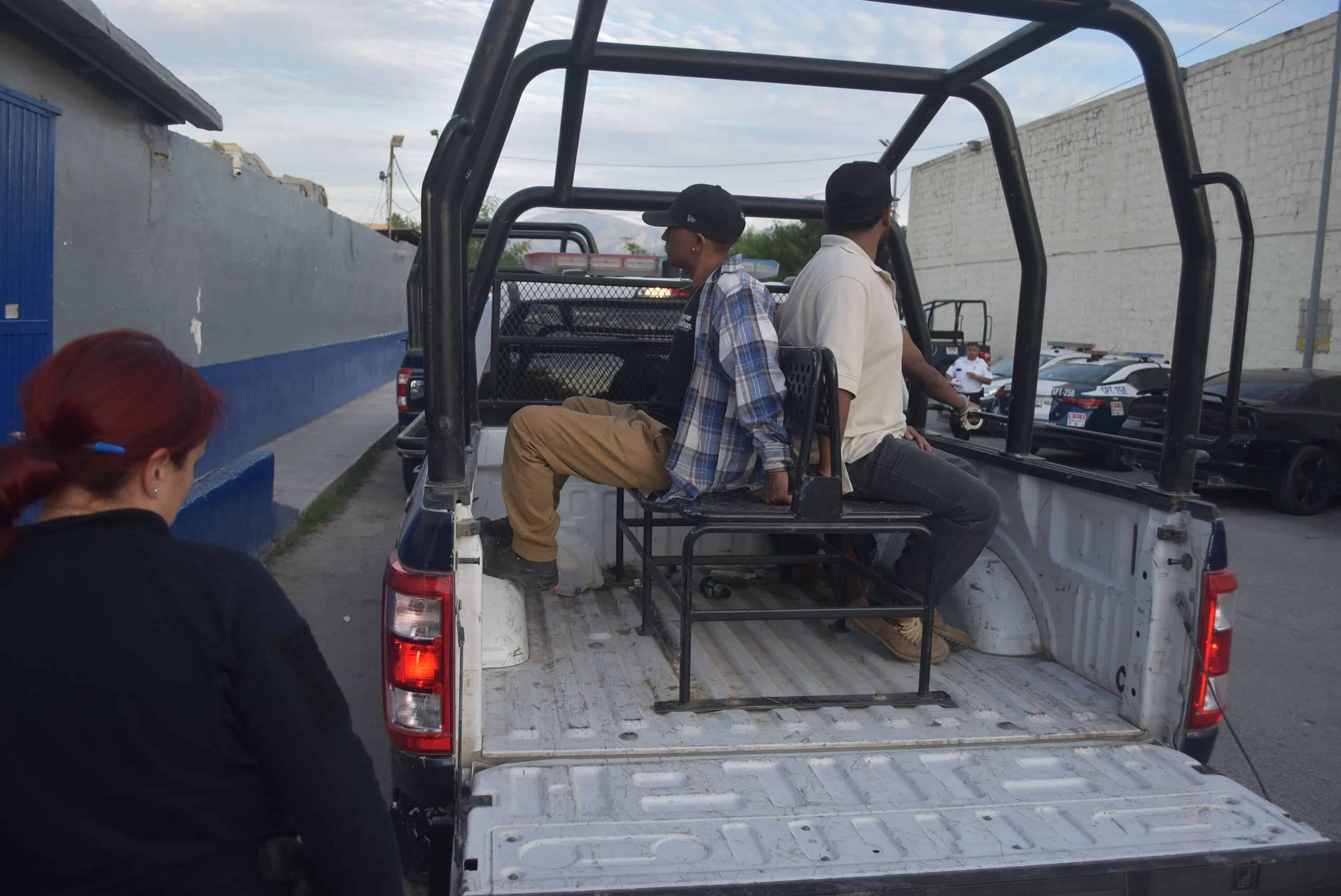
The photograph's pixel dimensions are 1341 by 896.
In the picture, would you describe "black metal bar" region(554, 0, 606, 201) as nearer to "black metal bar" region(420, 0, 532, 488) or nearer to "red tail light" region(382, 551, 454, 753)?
"black metal bar" region(420, 0, 532, 488)

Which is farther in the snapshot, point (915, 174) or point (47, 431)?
point (915, 174)

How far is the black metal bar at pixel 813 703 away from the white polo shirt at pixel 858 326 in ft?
2.19

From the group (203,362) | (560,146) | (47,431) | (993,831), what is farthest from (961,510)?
(203,362)

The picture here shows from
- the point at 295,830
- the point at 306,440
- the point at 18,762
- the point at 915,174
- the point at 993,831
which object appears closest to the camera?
the point at 18,762

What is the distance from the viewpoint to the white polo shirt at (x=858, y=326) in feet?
10.4

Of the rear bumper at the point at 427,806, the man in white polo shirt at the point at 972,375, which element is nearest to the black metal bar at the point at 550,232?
the rear bumper at the point at 427,806

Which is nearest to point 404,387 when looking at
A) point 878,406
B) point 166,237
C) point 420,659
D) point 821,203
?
point 166,237

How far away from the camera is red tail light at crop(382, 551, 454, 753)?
7.88ft

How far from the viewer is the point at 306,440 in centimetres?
1226

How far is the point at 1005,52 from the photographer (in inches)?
→ 134

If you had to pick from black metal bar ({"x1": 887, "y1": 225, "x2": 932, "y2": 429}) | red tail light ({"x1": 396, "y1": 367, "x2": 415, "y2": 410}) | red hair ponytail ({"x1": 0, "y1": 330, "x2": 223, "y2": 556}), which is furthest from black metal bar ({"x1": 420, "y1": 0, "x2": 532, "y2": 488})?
red tail light ({"x1": 396, "y1": 367, "x2": 415, "y2": 410})

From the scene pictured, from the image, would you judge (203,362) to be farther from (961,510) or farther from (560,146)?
(961,510)

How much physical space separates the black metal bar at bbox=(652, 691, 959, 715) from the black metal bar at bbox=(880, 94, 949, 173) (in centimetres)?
210

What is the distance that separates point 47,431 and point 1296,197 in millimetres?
20554
